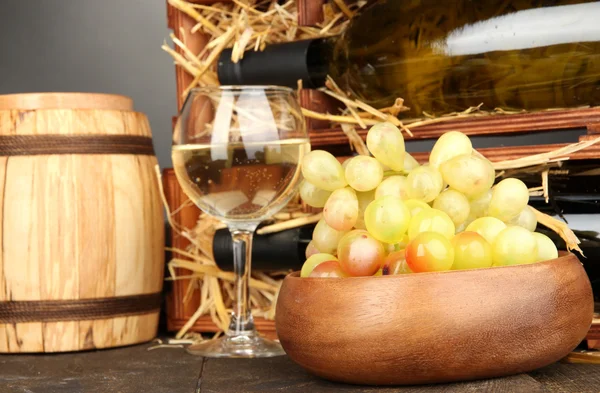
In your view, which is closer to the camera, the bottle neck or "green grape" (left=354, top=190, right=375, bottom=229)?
"green grape" (left=354, top=190, right=375, bottom=229)

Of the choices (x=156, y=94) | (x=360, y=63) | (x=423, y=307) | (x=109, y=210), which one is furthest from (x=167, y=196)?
(x=423, y=307)

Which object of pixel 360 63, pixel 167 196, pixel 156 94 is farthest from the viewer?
pixel 156 94

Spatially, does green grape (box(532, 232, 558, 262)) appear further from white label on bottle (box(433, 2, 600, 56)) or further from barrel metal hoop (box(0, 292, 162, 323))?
barrel metal hoop (box(0, 292, 162, 323))

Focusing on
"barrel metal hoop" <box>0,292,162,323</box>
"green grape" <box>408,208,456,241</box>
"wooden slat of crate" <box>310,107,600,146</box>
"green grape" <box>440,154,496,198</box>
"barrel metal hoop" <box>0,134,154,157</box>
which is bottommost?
"barrel metal hoop" <box>0,292,162,323</box>

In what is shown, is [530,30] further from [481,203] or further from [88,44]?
[88,44]

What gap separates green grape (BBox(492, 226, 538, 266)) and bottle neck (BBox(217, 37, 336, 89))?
39cm

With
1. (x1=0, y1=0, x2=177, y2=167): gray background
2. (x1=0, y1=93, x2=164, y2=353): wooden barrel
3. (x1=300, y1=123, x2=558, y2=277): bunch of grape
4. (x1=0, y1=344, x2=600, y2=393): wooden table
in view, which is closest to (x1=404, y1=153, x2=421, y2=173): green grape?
(x1=300, y1=123, x2=558, y2=277): bunch of grape

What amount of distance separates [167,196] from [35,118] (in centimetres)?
20

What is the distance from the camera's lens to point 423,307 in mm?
673

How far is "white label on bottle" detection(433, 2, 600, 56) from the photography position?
0.87 meters

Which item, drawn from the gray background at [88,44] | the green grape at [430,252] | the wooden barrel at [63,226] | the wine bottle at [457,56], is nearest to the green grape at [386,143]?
the green grape at [430,252]

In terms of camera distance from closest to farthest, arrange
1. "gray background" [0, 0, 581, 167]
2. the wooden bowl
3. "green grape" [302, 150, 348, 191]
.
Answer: the wooden bowl → "green grape" [302, 150, 348, 191] → "gray background" [0, 0, 581, 167]

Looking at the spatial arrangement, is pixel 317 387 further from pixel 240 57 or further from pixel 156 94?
pixel 156 94

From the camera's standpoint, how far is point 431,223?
2.32 ft
